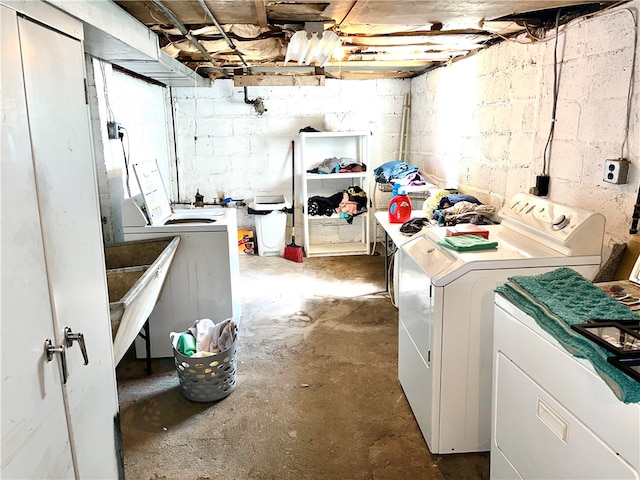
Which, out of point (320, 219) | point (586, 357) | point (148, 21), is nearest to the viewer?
point (586, 357)

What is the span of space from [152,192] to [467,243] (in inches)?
90.3

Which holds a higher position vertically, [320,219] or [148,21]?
[148,21]

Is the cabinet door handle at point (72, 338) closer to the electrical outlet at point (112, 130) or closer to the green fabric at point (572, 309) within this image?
the green fabric at point (572, 309)

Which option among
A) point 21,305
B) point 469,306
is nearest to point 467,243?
point 469,306

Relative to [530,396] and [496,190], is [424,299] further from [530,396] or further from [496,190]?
[496,190]

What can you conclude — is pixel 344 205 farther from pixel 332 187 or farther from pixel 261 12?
pixel 261 12

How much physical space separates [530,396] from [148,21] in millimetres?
2537

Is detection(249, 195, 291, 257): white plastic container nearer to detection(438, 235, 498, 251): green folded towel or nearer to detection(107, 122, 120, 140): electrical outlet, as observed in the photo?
detection(107, 122, 120, 140): electrical outlet

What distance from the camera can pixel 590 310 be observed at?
1.37 m

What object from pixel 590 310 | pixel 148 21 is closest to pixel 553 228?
pixel 590 310

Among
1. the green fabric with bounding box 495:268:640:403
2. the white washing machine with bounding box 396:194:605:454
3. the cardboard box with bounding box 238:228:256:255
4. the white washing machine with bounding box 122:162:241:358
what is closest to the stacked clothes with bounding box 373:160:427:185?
the cardboard box with bounding box 238:228:256:255

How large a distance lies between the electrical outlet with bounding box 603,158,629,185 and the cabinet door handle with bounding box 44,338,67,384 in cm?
217

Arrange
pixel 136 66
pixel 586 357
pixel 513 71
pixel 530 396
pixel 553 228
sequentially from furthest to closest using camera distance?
1. pixel 136 66
2. pixel 513 71
3. pixel 553 228
4. pixel 530 396
5. pixel 586 357

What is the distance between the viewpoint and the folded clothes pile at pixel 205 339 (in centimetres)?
276
